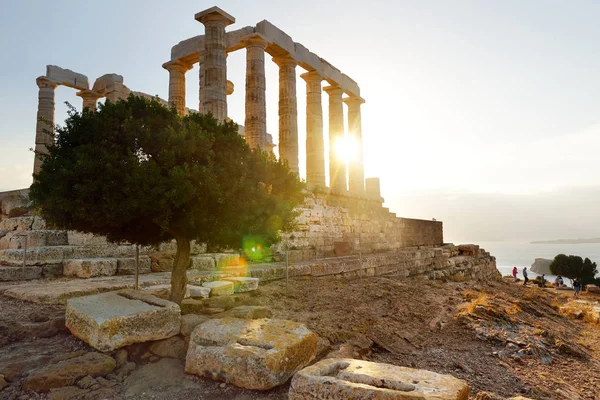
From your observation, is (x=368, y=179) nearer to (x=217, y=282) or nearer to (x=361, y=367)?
(x=217, y=282)

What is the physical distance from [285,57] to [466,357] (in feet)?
52.0

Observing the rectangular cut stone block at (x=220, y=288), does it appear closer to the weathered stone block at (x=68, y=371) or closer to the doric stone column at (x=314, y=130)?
the weathered stone block at (x=68, y=371)

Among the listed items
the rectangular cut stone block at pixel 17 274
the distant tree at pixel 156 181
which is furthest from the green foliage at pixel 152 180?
the rectangular cut stone block at pixel 17 274

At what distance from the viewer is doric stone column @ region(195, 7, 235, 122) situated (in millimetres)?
15164

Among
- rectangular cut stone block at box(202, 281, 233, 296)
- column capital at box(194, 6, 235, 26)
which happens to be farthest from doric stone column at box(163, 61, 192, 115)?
rectangular cut stone block at box(202, 281, 233, 296)

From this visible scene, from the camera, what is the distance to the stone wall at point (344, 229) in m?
16.0

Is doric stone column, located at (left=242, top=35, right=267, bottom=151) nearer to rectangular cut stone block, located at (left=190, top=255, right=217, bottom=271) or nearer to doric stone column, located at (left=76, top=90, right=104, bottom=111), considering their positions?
rectangular cut stone block, located at (left=190, top=255, right=217, bottom=271)

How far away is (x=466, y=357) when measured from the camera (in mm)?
6145

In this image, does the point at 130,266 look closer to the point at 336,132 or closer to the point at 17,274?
the point at 17,274

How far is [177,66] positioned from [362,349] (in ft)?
55.0

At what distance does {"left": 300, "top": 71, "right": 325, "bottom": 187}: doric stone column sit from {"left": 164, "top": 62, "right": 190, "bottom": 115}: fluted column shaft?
6.21 m

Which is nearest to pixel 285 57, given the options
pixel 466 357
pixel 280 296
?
pixel 280 296

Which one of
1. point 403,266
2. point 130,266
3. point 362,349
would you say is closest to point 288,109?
point 403,266

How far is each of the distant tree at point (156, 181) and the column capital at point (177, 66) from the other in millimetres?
13588
